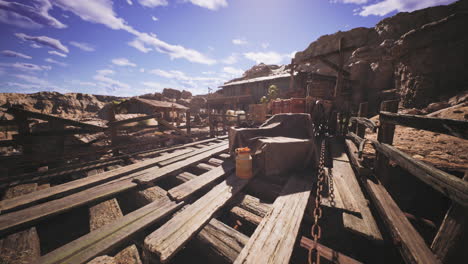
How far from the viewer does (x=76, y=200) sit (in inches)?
104

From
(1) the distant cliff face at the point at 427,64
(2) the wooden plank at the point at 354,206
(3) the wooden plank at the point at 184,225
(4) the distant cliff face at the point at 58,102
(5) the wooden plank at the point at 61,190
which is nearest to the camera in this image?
(3) the wooden plank at the point at 184,225

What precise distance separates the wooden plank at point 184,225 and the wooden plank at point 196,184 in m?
0.34

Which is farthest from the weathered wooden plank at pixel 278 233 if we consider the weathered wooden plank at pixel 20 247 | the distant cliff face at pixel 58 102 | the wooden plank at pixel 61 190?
the distant cliff face at pixel 58 102

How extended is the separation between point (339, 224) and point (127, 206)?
14.2 ft

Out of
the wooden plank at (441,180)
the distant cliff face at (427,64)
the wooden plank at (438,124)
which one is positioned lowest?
the wooden plank at (441,180)

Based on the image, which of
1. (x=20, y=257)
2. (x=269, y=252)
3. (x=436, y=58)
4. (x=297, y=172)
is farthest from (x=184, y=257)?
(x=436, y=58)

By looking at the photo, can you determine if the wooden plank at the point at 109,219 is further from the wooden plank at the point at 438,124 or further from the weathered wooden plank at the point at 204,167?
the wooden plank at the point at 438,124

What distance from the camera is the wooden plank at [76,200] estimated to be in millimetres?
2119

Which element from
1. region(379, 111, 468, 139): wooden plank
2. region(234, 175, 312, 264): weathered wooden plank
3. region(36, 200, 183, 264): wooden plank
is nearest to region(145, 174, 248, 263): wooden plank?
region(36, 200, 183, 264): wooden plank

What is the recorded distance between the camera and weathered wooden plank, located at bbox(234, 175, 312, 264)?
5.31 feet

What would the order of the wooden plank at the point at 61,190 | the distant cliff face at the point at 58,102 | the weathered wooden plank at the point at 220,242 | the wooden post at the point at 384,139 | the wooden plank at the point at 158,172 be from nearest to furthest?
the weathered wooden plank at the point at 220,242 < the wooden plank at the point at 61,190 < the wooden post at the point at 384,139 < the wooden plank at the point at 158,172 < the distant cliff face at the point at 58,102

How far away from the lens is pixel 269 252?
65.4 inches

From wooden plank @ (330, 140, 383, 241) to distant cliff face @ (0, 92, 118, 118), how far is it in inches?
1287

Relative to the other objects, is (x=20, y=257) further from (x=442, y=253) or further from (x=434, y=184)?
(x=434, y=184)
